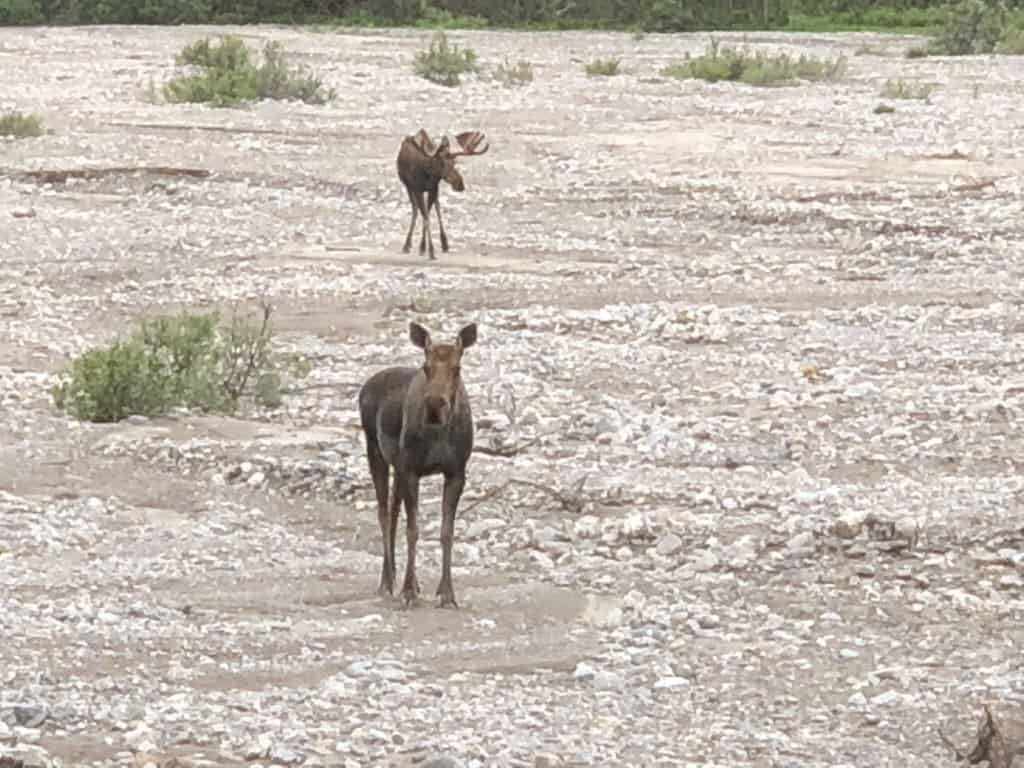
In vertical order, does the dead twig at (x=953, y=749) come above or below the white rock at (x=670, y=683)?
above

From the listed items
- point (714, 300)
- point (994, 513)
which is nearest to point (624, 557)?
point (994, 513)

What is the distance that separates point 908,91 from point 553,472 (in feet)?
70.8

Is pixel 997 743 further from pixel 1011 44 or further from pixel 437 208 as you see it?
pixel 1011 44

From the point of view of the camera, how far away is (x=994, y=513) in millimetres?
11023

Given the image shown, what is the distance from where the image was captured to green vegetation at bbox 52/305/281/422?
13.1 metres

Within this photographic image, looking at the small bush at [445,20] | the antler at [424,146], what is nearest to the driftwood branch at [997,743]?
the antler at [424,146]

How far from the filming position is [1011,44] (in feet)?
137

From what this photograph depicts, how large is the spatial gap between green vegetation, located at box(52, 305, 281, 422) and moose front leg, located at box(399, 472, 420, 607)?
4052 millimetres

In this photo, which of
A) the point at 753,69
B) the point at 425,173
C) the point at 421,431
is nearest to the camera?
the point at 421,431

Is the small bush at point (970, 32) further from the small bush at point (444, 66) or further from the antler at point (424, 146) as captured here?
the antler at point (424, 146)

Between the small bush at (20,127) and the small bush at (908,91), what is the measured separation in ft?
39.2

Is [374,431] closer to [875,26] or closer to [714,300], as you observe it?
[714,300]

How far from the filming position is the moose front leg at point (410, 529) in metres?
9.23

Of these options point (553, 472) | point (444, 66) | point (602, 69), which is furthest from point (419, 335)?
point (602, 69)
